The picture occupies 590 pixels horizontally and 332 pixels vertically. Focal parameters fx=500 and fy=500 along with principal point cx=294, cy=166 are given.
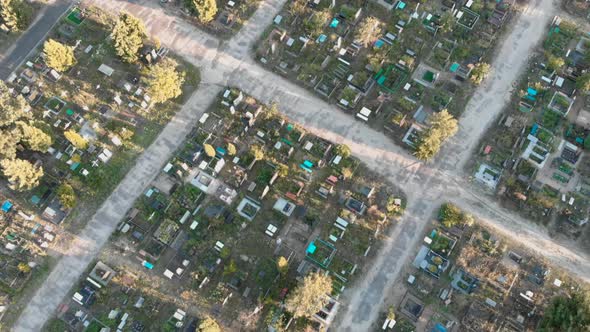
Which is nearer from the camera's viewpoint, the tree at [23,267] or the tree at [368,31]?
the tree at [23,267]

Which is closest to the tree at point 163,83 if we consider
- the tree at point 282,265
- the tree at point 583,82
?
the tree at point 282,265

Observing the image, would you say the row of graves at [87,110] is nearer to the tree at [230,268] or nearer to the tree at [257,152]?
the tree at [257,152]

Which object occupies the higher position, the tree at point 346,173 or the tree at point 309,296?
the tree at point 346,173

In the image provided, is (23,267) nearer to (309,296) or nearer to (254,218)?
(254,218)

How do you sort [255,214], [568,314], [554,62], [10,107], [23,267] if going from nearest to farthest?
[568,314] < [23,267] < [255,214] < [10,107] < [554,62]

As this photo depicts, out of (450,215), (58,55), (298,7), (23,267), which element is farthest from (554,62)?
(23,267)

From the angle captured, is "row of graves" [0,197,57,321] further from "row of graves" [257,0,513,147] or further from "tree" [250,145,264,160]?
"row of graves" [257,0,513,147]
